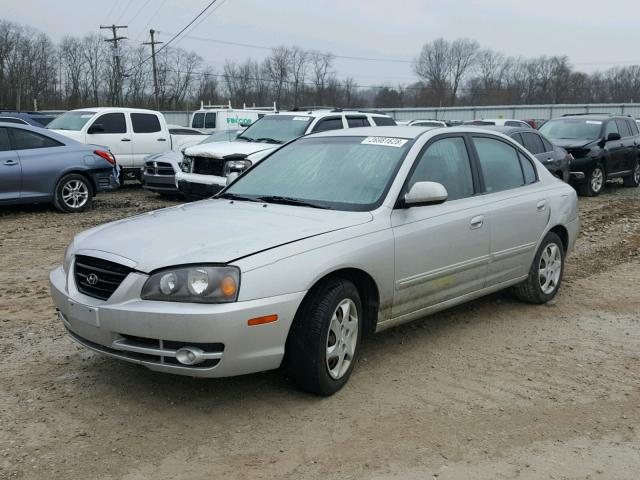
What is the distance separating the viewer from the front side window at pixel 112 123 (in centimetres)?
1420

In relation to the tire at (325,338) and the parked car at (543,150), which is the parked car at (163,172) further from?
the tire at (325,338)

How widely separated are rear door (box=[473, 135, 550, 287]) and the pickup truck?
1069cm

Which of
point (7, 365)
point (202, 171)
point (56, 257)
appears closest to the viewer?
point (7, 365)

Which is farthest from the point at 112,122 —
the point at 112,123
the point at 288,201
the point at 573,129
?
the point at 288,201

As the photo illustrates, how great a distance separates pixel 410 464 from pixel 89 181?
31.0ft

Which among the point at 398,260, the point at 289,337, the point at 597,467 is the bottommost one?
the point at 597,467

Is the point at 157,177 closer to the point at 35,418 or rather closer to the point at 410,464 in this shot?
the point at 35,418

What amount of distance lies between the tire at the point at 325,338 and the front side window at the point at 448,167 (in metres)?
1.09

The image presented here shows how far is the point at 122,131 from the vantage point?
14.5m

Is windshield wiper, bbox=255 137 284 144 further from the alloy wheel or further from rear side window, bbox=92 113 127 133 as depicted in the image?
the alloy wheel

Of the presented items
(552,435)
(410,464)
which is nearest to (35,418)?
(410,464)

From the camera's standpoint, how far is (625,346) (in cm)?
491

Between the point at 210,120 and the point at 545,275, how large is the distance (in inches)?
728

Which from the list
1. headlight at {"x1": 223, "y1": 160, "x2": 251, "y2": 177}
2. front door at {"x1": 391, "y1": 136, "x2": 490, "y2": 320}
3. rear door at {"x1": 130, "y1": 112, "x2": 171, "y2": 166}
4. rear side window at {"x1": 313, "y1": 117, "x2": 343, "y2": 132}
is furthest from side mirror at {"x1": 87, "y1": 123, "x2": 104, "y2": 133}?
front door at {"x1": 391, "y1": 136, "x2": 490, "y2": 320}
